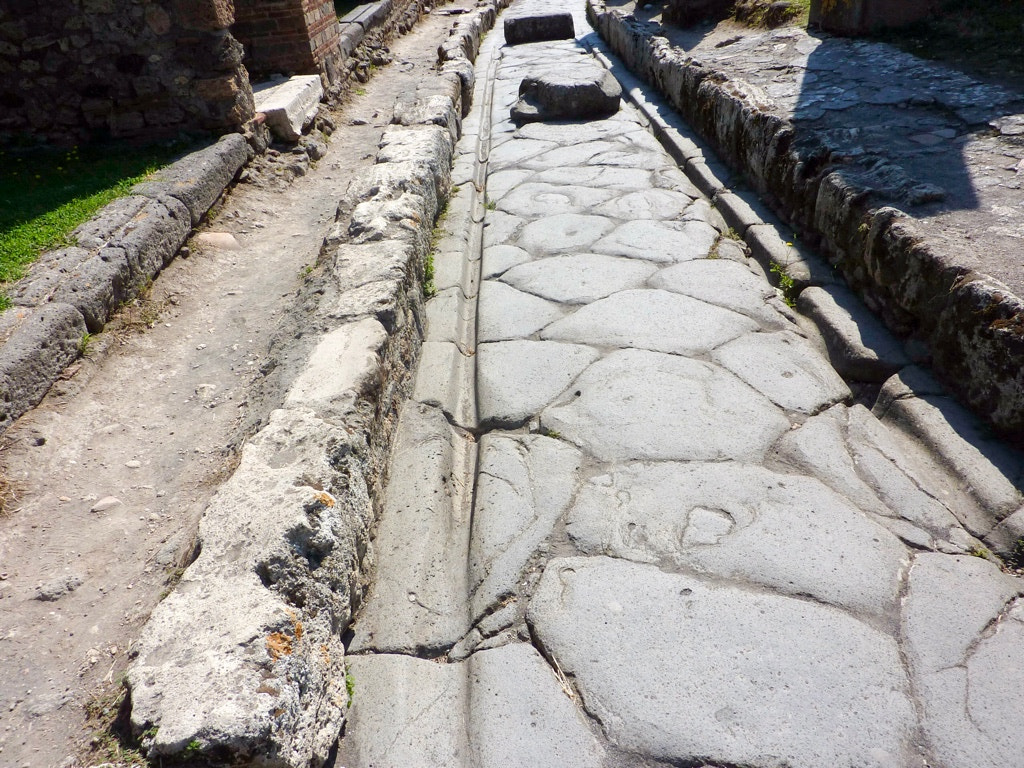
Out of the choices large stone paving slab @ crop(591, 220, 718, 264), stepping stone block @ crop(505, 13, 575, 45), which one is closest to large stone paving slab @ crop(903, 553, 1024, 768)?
large stone paving slab @ crop(591, 220, 718, 264)

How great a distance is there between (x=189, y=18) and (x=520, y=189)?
2.57 m

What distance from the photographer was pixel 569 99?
5.95 metres

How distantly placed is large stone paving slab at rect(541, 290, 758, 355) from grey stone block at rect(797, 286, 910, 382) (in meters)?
0.29

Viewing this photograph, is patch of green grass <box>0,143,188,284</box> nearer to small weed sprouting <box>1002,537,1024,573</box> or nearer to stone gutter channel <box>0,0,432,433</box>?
stone gutter channel <box>0,0,432,433</box>

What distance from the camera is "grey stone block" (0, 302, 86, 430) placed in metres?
2.38

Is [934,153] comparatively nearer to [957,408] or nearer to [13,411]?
[957,408]

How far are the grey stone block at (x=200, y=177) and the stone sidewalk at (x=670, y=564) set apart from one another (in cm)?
192

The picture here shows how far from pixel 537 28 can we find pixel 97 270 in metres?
8.74

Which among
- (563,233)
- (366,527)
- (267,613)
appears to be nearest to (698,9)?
(563,233)

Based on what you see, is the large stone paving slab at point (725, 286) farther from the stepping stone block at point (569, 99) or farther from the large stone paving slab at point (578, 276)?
the stepping stone block at point (569, 99)

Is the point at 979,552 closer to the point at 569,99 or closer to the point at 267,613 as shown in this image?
the point at 267,613

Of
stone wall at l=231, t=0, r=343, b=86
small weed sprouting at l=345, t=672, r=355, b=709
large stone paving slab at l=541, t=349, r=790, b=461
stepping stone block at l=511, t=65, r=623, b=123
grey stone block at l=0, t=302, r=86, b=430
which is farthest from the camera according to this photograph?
stone wall at l=231, t=0, r=343, b=86

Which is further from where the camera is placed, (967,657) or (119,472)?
(119,472)

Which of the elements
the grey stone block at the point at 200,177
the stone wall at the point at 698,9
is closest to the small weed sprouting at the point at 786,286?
the grey stone block at the point at 200,177
